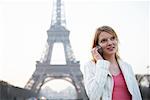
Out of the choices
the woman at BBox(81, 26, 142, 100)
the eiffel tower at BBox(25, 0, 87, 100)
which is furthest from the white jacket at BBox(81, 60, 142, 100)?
the eiffel tower at BBox(25, 0, 87, 100)

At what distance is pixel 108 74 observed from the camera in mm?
1555

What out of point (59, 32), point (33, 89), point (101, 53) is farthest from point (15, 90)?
point (101, 53)

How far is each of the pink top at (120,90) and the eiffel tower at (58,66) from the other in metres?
17.3

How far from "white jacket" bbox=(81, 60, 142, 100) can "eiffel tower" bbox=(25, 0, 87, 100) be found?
17207 millimetres

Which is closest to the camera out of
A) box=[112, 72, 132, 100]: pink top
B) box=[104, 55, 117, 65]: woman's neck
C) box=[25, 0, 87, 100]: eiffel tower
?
box=[112, 72, 132, 100]: pink top

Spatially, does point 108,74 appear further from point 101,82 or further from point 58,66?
point 58,66

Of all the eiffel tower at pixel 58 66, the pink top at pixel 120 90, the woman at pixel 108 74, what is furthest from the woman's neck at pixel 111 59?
the eiffel tower at pixel 58 66

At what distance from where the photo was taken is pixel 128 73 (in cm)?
160

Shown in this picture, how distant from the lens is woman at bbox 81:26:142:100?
60.2 inches

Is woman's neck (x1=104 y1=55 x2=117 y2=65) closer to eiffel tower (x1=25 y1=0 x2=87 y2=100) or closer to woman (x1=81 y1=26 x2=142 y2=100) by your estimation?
woman (x1=81 y1=26 x2=142 y2=100)

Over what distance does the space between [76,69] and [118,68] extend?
708 inches

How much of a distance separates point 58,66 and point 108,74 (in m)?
18.9

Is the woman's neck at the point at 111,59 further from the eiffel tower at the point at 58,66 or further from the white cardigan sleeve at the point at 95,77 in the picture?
the eiffel tower at the point at 58,66

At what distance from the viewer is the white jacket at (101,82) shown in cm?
152
